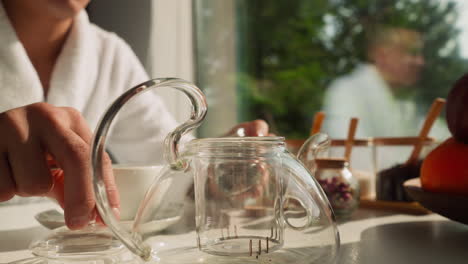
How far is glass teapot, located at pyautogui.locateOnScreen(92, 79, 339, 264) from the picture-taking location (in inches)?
8.7

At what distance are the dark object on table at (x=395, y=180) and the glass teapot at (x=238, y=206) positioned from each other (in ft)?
0.93

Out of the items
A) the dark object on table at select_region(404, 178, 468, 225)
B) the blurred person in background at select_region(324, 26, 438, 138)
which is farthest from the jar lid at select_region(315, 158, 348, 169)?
the blurred person in background at select_region(324, 26, 438, 138)

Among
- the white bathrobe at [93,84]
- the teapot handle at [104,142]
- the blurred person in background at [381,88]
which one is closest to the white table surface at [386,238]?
the teapot handle at [104,142]

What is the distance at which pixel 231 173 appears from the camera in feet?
0.76

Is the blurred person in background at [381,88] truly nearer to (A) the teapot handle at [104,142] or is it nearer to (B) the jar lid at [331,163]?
(B) the jar lid at [331,163]

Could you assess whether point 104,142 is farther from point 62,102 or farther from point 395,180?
point 62,102

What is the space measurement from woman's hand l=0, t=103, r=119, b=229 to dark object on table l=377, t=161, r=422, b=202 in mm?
350

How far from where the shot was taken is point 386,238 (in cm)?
34

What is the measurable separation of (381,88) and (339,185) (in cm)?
72

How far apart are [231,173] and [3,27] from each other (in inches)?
23.6

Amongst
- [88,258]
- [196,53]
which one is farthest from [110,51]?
[88,258]

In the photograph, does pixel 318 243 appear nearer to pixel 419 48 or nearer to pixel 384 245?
pixel 384 245

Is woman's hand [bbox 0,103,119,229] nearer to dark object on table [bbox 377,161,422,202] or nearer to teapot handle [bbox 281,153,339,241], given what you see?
teapot handle [bbox 281,153,339,241]

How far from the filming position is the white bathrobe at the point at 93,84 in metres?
0.65
